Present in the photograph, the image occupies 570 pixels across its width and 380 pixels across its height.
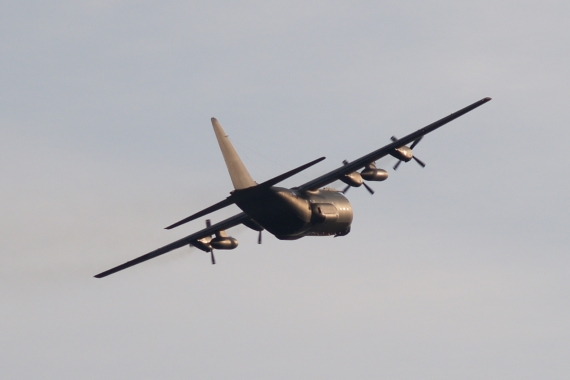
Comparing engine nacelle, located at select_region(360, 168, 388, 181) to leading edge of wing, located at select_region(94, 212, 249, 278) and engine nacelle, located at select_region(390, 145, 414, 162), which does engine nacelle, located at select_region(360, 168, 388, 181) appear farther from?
leading edge of wing, located at select_region(94, 212, 249, 278)

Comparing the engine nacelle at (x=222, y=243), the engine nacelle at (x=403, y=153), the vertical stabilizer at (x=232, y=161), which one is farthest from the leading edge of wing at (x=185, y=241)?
the engine nacelle at (x=403, y=153)

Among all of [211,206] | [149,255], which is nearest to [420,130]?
[211,206]

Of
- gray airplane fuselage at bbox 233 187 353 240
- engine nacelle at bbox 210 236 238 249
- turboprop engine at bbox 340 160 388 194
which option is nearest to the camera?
gray airplane fuselage at bbox 233 187 353 240

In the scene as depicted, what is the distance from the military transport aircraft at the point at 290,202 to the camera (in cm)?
4991

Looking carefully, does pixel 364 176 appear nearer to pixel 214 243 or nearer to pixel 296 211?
pixel 296 211

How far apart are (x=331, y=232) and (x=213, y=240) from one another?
249 inches

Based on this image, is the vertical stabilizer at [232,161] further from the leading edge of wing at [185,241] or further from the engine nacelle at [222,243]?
the engine nacelle at [222,243]

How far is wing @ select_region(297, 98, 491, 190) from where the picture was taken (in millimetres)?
49594

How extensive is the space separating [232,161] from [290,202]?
3.68 m

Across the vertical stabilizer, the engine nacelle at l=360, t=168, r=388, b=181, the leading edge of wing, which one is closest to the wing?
the engine nacelle at l=360, t=168, r=388, b=181

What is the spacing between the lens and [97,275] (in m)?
56.3

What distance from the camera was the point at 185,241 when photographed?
56969 millimetres

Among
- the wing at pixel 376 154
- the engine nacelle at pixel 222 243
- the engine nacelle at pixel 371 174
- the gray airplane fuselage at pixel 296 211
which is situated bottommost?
the gray airplane fuselage at pixel 296 211

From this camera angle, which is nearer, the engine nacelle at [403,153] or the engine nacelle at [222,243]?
the engine nacelle at [403,153]
